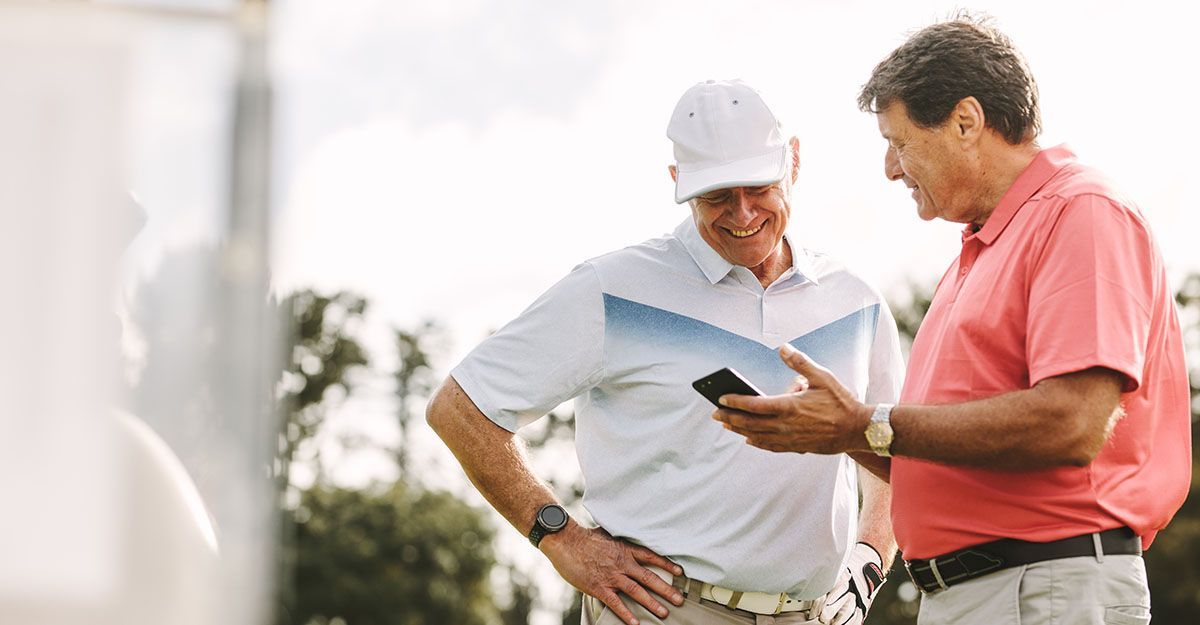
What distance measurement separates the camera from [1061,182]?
320 cm

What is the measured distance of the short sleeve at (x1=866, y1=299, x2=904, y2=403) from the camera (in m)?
4.18

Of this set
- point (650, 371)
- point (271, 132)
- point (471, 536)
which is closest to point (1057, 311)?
point (650, 371)

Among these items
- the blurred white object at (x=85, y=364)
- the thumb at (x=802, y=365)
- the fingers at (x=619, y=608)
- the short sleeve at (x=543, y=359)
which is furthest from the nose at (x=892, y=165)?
the blurred white object at (x=85, y=364)

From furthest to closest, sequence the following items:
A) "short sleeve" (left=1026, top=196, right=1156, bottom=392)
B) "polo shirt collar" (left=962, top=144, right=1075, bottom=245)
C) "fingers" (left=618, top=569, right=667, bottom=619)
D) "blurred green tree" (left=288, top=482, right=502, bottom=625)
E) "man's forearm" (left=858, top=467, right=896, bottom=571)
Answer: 1. "blurred green tree" (left=288, top=482, right=502, bottom=625)
2. "man's forearm" (left=858, top=467, right=896, bottom=571)
3. "fingers" (left=618, top=569, right=667, bottom=619)
4. "polo shirt collar" (left=962, top=144, right=1075, bottom=245)
5. "short sleeve" (left=1026, top=196, right=1156, bottom=392)

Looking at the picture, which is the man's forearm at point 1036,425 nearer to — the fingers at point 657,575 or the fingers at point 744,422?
the fingers at point 744,422

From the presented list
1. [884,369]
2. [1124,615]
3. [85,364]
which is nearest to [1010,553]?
[1124,615]

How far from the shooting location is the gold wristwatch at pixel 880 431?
10.1 ft

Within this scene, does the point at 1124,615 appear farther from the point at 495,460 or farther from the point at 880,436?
the point at 495,460

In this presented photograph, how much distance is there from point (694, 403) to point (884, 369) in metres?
0.66

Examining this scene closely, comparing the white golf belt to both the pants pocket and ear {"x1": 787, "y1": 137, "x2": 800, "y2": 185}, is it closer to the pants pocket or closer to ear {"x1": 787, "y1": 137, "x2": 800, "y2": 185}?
the pants pocket

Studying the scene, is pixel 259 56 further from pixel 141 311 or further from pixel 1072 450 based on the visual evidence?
pixel 1072 450

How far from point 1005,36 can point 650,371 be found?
4.14 feet

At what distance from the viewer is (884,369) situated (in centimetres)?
→ 420

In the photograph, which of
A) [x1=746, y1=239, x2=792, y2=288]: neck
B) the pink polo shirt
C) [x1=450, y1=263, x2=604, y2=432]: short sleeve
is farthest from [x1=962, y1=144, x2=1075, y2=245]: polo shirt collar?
[x1=450, y1=263, x2=604, y2=432]: short sleeve
